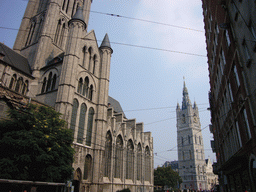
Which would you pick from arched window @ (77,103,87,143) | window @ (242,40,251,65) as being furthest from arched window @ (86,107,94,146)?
window @ (242,40,251,65)

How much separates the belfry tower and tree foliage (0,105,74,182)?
80921mm

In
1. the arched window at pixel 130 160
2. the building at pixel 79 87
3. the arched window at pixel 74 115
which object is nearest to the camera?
the arched window at pixel 74 115

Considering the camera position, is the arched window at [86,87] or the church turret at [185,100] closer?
the arched window at [86,87]

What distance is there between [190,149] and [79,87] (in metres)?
84.5

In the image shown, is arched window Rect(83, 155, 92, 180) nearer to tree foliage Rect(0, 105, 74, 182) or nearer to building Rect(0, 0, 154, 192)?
building Rect(0, 0, 154, 192)

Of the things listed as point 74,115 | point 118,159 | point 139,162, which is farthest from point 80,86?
point 139,162

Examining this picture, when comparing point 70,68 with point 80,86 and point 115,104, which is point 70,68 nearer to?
point 80,86

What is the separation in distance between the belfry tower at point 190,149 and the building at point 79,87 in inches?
2387

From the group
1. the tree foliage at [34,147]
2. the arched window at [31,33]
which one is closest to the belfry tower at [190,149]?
the arched window at [31,33]

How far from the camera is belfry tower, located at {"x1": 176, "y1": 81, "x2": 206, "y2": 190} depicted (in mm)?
91950

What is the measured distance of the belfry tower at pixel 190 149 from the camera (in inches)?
3620

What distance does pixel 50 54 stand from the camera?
3409 cm

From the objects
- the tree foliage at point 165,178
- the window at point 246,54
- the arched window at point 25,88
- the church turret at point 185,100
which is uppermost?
the church turret at point 185,100

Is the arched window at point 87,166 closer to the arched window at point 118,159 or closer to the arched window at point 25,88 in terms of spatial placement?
the arched window at point 118,159
